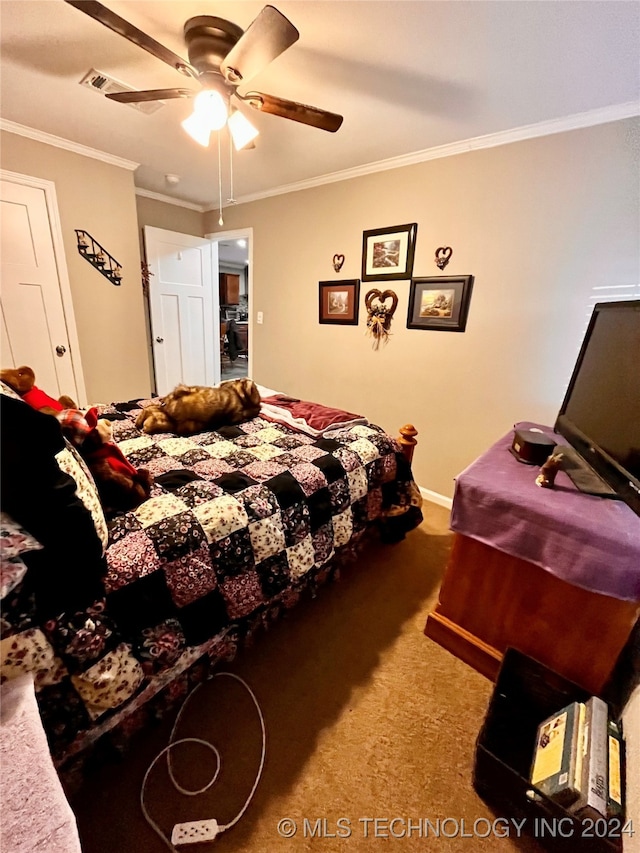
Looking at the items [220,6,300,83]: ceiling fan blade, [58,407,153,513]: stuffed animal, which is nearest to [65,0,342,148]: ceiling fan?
[220,6,300,83]: ceiling fan blade

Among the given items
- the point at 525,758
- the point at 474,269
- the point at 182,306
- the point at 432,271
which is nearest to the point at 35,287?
the point at 182,306

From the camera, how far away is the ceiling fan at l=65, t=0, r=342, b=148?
1.12 metres

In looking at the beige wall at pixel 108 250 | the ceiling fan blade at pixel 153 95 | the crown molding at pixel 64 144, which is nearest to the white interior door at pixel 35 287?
the beige wall at pixel 108 250

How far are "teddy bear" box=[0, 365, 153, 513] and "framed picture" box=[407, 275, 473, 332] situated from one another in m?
2.11

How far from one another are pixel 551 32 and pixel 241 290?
27.2 feet

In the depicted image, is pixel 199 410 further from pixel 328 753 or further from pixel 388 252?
pixel 388 252

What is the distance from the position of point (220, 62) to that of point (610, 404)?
2.08 metres

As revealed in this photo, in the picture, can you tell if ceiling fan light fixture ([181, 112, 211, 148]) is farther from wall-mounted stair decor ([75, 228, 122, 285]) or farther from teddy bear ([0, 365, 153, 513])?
wall-mounted stair decor ([75, 228, 122, 285])

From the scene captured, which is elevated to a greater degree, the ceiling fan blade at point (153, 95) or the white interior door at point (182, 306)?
the ceiling fan blade at point (153, 95)

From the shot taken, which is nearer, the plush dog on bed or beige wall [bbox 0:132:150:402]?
the plush dog on bed

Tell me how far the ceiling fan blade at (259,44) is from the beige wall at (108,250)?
2.02 m

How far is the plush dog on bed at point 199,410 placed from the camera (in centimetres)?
188

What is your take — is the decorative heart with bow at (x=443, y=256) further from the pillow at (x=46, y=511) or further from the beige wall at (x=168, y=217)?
the beige wall at (x=168, y=217)

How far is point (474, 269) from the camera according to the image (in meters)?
2.23
